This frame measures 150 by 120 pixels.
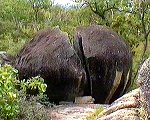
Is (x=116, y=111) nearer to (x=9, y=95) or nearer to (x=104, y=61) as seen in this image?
(x=9, y=95)

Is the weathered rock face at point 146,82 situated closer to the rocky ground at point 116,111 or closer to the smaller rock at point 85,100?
the rocky ground at point 116,111

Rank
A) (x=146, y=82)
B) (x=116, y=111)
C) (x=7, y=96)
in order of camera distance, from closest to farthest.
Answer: (x=146, y=82), (x=116, y=111), (x=7, y=96)

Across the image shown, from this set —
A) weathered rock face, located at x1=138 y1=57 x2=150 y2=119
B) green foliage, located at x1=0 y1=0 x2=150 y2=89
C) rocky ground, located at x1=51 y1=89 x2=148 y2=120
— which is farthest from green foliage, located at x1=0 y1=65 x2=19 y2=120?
green foliage, located at x1=0 y1=0 x2=150 y2=89

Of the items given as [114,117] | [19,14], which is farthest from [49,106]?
[19,14]

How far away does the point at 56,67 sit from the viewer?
1266cm

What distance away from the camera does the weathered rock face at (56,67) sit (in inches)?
499

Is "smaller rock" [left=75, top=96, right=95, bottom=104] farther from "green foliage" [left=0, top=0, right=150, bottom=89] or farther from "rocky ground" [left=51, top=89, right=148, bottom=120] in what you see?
"green foliage" [left=0, top=0, right=150, bottom=89]

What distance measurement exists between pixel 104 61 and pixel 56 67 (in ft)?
5.19

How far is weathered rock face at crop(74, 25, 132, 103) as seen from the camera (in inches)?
529

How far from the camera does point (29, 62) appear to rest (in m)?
12.9

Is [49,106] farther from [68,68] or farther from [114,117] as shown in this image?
[114,117]

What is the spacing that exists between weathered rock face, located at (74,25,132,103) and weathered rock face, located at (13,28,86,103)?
502 mm

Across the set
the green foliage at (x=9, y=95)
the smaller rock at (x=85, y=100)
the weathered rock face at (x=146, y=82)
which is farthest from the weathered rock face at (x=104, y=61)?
the weathered rock face at (x=146, y=82)

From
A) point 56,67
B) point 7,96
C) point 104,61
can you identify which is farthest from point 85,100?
point 7,96
